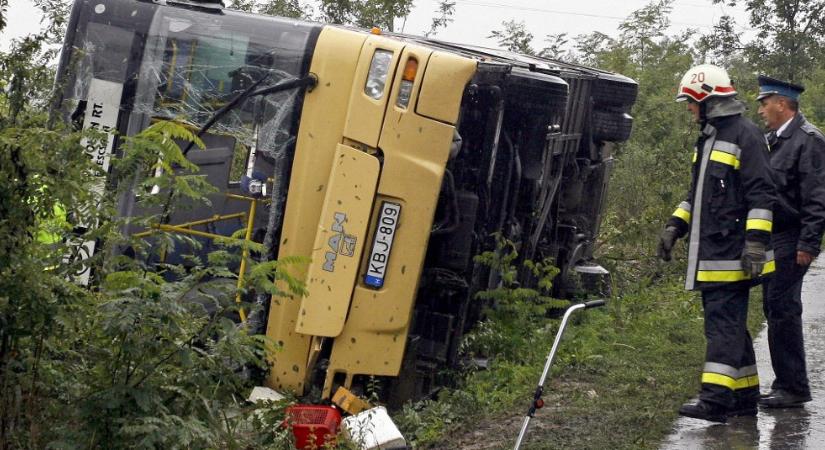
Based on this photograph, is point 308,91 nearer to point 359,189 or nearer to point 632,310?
point 359,189

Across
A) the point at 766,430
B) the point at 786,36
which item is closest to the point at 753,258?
the point at 766,430

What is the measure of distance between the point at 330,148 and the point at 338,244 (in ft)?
1.72

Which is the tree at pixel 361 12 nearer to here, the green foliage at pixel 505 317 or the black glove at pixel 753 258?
the green foliage at pixel 505 317

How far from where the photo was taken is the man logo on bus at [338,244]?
6328mm

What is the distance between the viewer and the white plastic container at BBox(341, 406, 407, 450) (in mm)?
5699

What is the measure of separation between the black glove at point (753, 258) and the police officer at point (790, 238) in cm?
56

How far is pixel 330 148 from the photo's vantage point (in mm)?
6441

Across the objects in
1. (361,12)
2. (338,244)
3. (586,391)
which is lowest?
(586,391)

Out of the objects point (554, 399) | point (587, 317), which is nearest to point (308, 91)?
point (554, 399)

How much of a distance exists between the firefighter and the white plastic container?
153 cm

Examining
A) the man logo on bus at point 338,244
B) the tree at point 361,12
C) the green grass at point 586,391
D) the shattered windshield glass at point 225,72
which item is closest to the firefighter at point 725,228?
the green grass at point 586,391

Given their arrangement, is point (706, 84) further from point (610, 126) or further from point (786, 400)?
point (610, 126)

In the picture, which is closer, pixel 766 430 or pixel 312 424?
pixel 312 424

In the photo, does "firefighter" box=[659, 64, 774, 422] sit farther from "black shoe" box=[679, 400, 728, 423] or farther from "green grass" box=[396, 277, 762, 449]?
"green grass" box=[396, 277, 762, 449]
